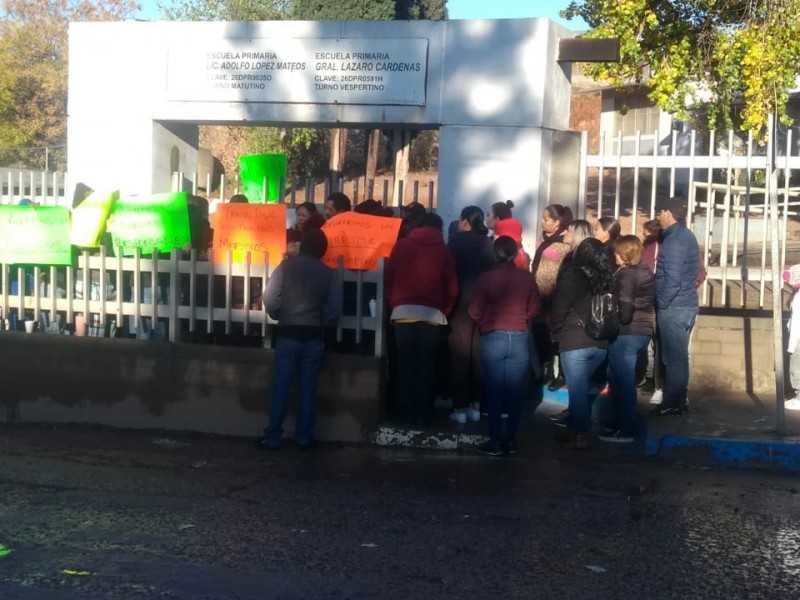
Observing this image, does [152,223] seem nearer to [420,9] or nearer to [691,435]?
[691,435]

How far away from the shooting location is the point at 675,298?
8.51 m

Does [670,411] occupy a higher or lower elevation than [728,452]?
higher

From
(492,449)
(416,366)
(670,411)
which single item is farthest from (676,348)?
(416,366)

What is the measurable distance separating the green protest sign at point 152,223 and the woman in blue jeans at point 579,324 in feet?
10.4

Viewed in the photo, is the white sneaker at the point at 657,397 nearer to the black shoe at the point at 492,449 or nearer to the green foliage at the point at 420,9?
the black shoe at the point at 492,449

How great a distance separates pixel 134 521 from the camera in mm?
6199

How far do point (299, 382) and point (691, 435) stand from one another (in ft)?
9.80

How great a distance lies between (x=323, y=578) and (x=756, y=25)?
28.0 feet

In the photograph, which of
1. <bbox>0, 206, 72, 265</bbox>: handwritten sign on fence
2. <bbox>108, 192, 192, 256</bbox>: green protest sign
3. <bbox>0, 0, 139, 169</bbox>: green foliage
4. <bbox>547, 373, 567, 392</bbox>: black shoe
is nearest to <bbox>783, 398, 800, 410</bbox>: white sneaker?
<bbox>547, 373, 567, 392</bbox>: black shoe

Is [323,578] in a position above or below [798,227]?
below

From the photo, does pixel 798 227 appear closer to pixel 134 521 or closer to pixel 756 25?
pixel 756 25

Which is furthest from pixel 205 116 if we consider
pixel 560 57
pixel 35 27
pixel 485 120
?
pixel 35 27

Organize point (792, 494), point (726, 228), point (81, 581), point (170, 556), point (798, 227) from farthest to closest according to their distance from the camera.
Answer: point (798, 227) < point (726, 228) < point (792, 494) < point (170, 556) < point (81, 581)

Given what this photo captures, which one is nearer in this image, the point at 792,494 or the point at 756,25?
the point at 792,494
